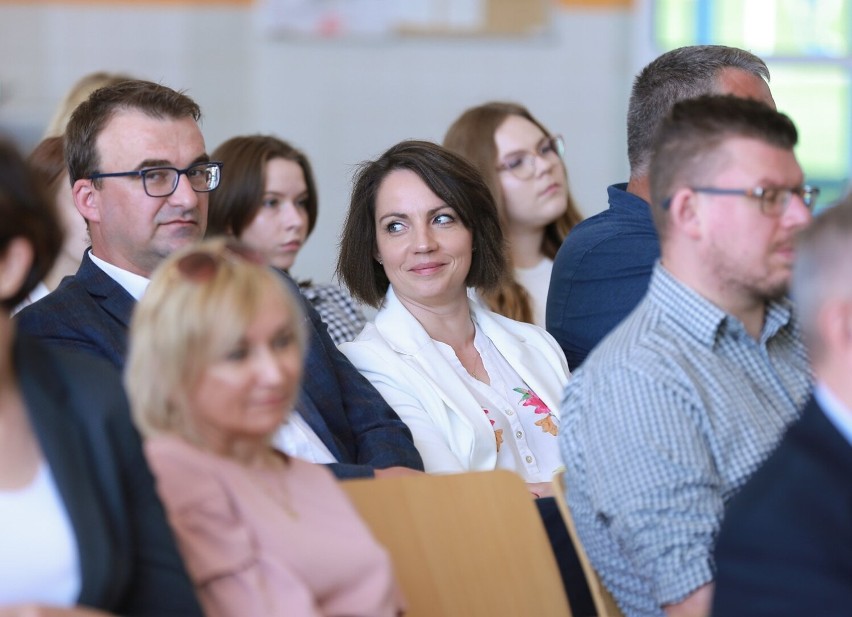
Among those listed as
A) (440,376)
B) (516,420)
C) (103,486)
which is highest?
(103,486)

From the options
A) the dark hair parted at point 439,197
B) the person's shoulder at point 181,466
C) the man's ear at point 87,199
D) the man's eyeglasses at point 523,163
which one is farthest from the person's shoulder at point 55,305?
the man's eyeglasses at point 523,163

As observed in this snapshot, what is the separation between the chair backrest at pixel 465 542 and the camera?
208cm

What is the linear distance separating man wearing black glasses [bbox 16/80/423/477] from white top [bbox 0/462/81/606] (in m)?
1.04

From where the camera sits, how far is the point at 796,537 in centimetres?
159

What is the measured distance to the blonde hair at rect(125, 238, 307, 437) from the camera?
1612mm

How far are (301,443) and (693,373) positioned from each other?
3.07 ft

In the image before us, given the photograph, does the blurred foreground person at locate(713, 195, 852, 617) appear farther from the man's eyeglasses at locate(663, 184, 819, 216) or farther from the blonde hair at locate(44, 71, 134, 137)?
the blonde hair at locate(44, 71, 134, 137)

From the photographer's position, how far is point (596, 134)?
21.2 feet

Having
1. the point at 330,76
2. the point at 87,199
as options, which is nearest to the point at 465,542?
the point at 87,199

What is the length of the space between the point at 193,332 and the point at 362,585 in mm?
443

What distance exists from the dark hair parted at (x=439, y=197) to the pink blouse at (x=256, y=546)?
1.45m

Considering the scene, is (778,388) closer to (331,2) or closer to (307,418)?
(307,418)

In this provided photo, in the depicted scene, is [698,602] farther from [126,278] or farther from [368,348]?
[126,278]

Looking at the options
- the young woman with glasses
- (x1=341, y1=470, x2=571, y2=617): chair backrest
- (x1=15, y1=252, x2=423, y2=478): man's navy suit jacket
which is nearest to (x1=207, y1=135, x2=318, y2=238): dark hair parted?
the young woman with glasses
